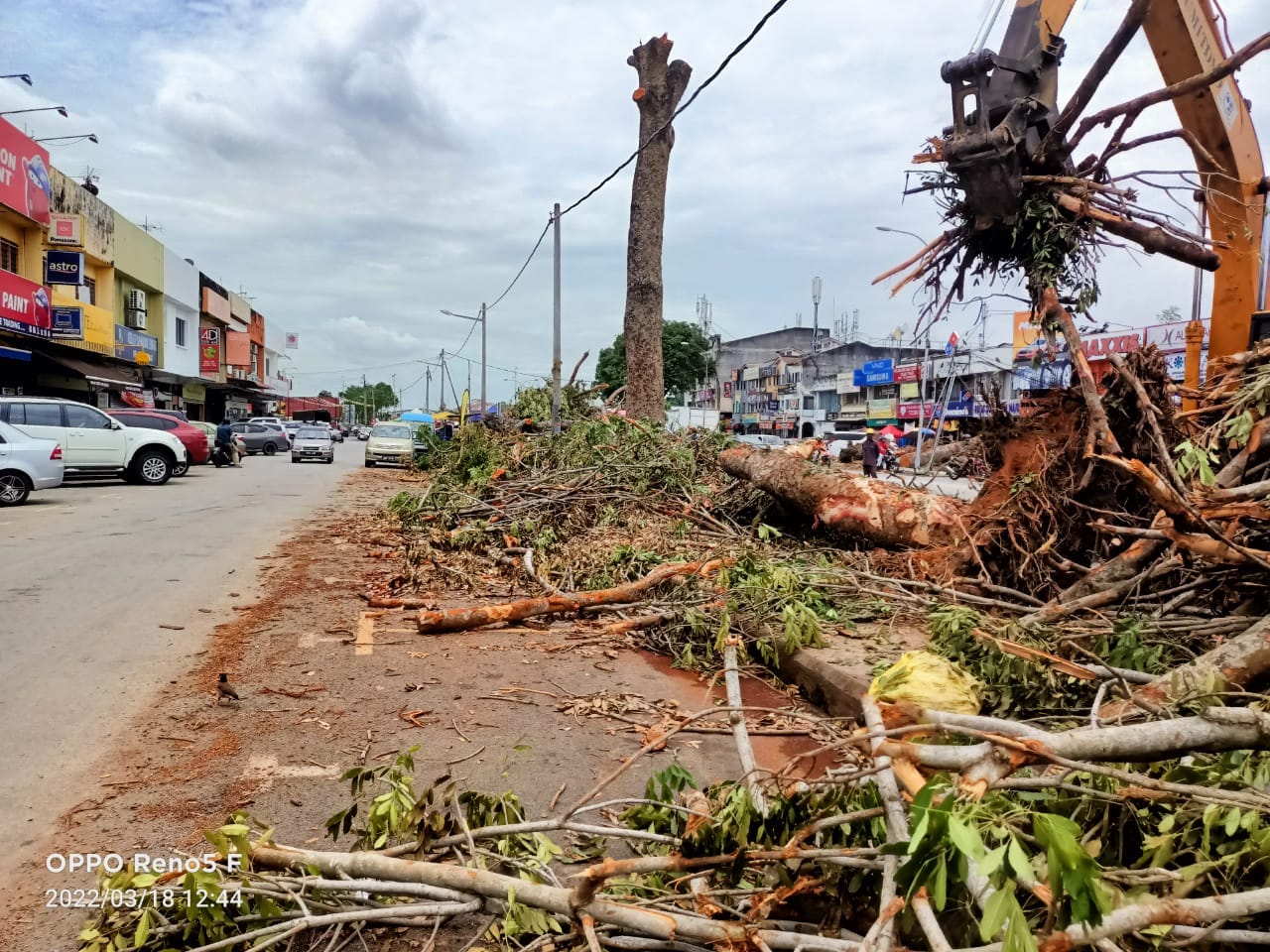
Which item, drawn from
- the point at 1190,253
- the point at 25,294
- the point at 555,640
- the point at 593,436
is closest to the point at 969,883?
the point at 555,640

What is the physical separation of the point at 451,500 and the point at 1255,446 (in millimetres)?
8391

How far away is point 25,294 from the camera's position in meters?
22.0

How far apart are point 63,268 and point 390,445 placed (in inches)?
445

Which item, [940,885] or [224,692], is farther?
[224,692]

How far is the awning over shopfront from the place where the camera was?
25.4 metres

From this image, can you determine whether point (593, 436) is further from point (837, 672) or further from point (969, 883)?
point (969, 883)

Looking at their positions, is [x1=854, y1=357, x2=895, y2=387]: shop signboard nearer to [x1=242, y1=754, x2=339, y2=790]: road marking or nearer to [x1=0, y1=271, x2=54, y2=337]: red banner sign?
[x1=0, y1=271, x2=54, y2=337]: red banner sign

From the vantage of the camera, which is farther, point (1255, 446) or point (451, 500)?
point (451, 500)

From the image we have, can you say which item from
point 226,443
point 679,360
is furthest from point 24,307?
point 679,360

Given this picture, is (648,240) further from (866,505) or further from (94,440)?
(94,440)

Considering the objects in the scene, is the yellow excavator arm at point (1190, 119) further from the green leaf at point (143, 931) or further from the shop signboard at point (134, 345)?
the shop signboard at point (134, 345)

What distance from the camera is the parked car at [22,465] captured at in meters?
13.7

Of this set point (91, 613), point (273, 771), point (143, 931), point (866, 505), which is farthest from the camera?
point (866, 505)

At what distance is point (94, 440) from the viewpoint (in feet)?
56.7
